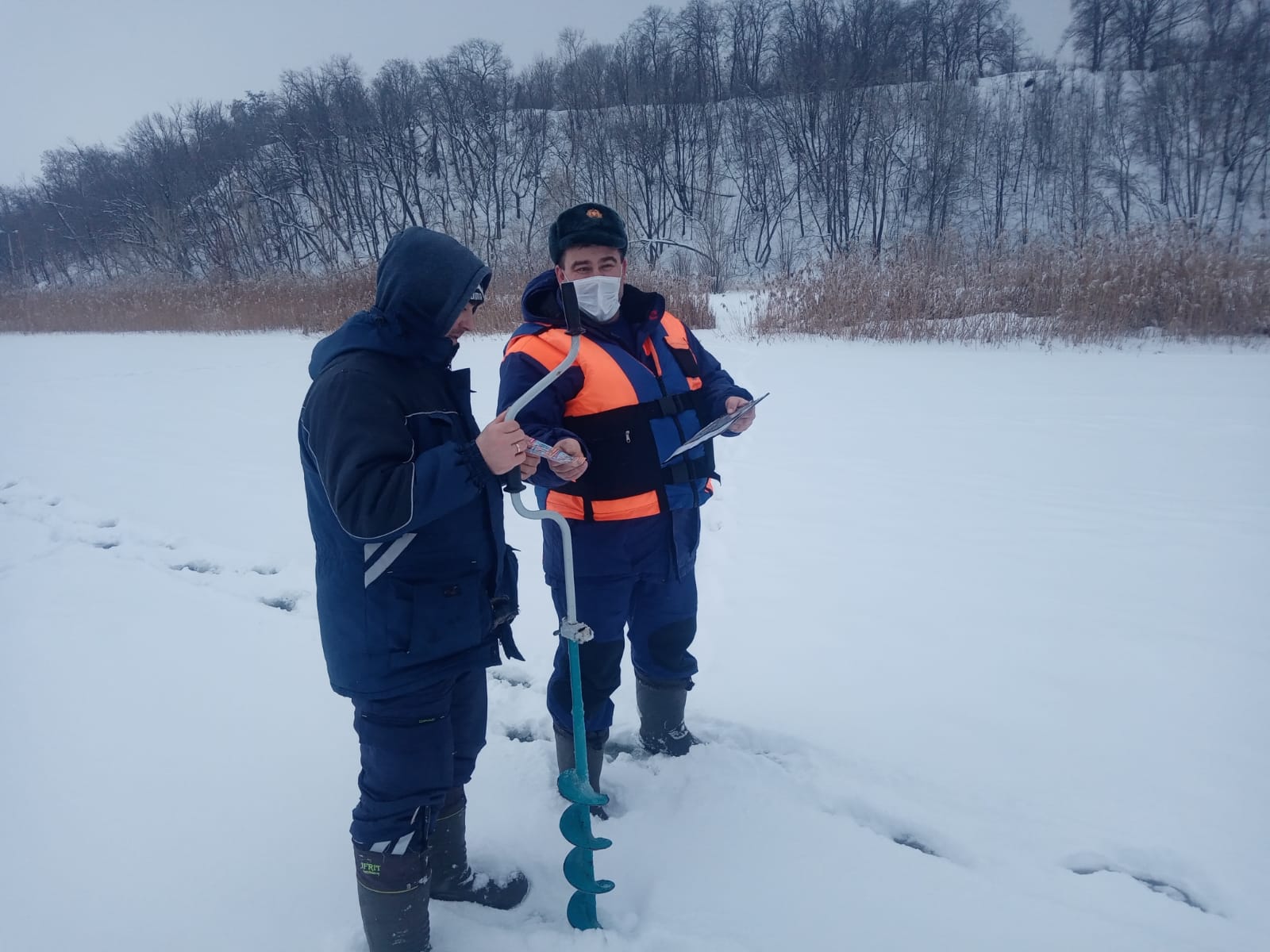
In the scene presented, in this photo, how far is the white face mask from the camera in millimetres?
1768

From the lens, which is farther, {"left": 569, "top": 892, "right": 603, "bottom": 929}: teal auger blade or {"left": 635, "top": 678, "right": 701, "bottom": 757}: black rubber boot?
{"left": 635, "top": 678, "right": 701, "bottom": 757}: black rubber boot

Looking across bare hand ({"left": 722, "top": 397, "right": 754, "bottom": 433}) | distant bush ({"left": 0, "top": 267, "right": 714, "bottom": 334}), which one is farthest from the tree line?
bare hand ({"left": 722, "top": 397, "right": 754, "bottom": 433})

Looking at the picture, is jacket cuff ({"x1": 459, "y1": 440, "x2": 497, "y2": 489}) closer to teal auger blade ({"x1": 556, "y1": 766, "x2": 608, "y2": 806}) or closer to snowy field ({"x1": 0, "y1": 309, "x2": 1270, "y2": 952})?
teal auger blade ({"x1": 556, "y1": 766, "x2": 608, "y2": 806})

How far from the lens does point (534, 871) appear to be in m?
1.85

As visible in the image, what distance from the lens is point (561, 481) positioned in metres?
1.69

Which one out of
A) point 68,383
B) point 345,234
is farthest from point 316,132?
point 68,383

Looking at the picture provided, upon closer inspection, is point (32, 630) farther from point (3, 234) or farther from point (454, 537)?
point (3, 234)

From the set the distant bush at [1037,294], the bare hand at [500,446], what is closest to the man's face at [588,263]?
the bare hand at [500,446]

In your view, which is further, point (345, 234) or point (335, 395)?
point (345, 234)

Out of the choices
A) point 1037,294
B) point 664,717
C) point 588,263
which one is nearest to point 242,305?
point 1037,294

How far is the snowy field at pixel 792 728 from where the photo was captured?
5.60 ft

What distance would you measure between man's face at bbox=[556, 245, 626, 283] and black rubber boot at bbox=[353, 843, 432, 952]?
1432 mm

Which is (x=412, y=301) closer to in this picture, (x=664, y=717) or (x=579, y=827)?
(x=579, y=827)

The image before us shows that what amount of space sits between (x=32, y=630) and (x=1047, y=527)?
5.17 meters
